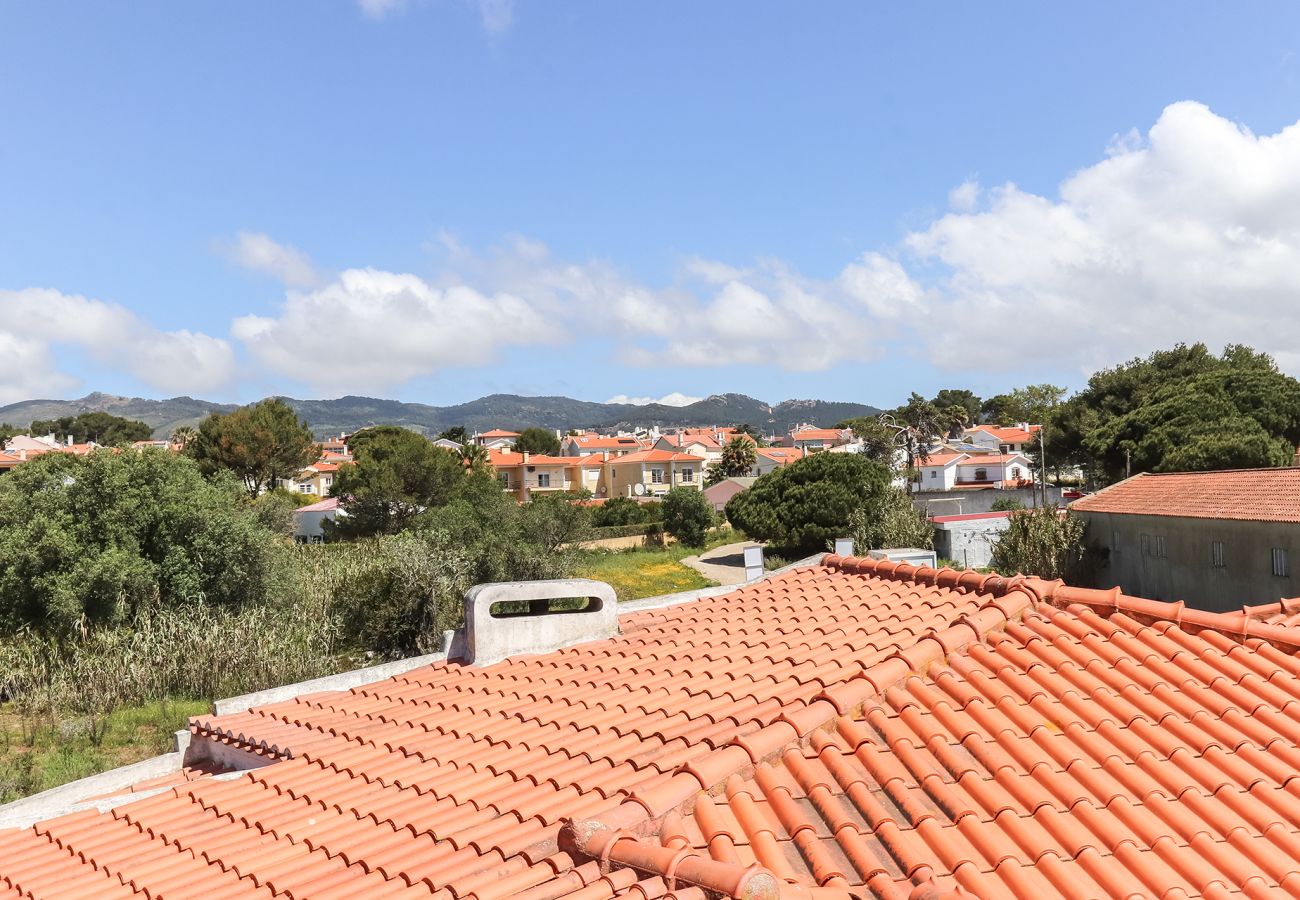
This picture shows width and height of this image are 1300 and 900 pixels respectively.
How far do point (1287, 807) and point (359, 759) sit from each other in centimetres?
565

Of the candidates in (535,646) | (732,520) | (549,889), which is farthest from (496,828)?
(732,520)

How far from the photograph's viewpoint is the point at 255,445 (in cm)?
5838

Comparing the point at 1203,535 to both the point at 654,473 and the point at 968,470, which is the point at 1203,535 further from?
the point at 654,473

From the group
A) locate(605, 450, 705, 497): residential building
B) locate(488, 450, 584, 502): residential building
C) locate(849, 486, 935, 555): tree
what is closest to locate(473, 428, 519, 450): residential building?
locate(488, 450, 584, 502): residential building

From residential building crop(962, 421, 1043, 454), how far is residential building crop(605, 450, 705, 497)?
2958 centimetres

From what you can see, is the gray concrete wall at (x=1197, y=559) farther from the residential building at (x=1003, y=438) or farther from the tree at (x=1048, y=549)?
the residential building at (x=1003, y=438)

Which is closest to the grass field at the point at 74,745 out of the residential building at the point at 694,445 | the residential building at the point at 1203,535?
the residential building at the point at 1203,535

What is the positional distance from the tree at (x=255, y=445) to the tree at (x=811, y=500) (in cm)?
3203

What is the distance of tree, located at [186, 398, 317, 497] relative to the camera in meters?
57.7

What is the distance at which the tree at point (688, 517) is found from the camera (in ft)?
178

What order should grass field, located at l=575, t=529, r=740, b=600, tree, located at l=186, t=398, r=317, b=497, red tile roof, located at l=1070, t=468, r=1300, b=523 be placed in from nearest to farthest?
red tile roof, located at l=1070, t=468, r=1300, b=523, grass field, located at l=575, t=529, r=740, b=600, tree, located at l=186, t=398, r=317, b=497

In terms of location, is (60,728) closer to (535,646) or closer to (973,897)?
(535,646)

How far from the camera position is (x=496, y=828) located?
4660 mm

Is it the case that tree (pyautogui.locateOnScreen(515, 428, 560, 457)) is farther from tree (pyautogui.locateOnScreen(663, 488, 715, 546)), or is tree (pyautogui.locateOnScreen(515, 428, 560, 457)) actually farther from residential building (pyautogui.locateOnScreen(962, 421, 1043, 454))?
tree (pyautogui.locateOnScreen(663, 488, 715, 546))
